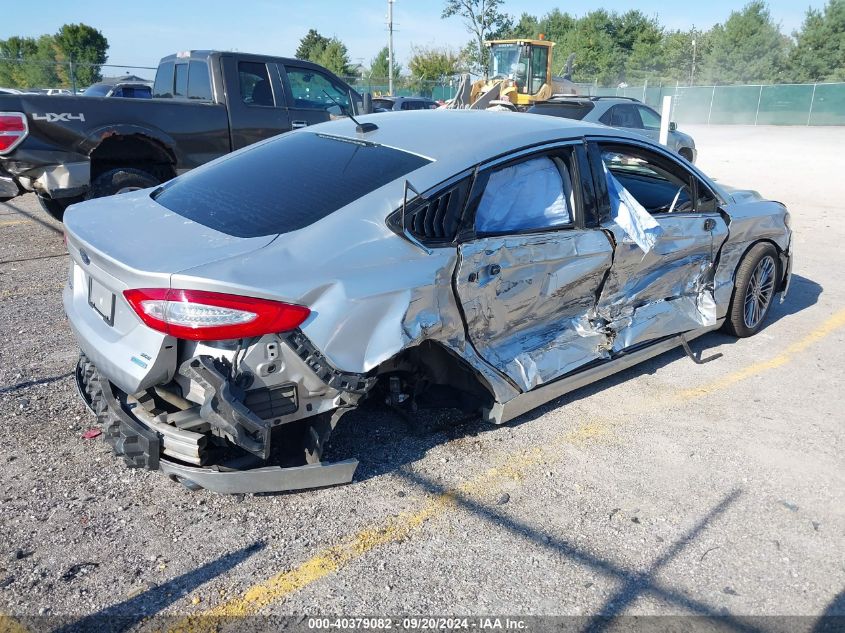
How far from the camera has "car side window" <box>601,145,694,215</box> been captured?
4.50 meters

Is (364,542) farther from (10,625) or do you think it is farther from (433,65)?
(433,65)

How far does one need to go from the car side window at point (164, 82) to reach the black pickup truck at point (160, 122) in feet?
0.05

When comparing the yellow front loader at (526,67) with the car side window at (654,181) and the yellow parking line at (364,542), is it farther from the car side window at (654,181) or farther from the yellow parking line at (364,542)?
the yellow parking line at (364,542)

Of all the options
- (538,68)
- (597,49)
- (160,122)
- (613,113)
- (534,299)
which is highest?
(597,49)

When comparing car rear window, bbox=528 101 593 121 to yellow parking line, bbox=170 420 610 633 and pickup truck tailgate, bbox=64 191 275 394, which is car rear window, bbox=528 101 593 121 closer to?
yellow parking line, bbox=170 420 610 633

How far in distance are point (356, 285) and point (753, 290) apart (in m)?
3.75

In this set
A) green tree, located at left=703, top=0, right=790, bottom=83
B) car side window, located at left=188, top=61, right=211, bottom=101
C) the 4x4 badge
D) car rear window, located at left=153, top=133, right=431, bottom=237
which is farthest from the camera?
green tree, located at left=703, top=0, right=790, bottom=83

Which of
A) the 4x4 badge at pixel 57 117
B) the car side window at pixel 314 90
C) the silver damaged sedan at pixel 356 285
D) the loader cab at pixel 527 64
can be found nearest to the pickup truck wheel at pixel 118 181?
the 4x4 badge at pixel 57 117

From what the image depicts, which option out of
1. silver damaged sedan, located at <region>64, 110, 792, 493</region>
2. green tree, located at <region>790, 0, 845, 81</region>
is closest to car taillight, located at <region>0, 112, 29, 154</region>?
silver damaged sedan, located at <region>64, 110, 792, 493</region>

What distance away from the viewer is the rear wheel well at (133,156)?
704 cm

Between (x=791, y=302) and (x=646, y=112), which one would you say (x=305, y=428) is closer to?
(x=791, y=302)

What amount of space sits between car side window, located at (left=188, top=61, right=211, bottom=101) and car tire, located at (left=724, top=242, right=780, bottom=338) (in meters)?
6.18

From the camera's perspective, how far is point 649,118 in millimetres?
14422

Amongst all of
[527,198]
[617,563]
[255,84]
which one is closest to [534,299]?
[527,198]
